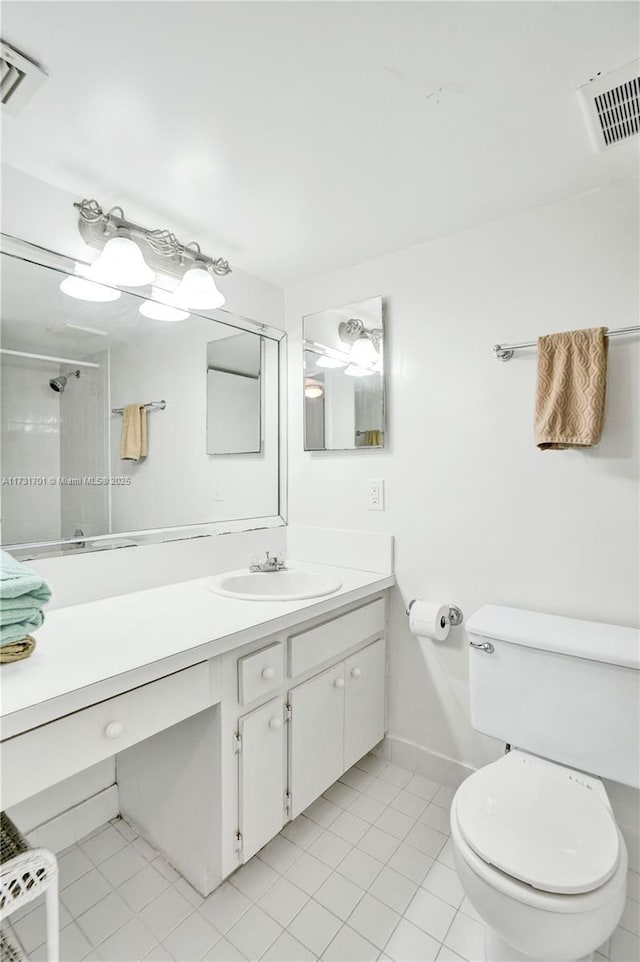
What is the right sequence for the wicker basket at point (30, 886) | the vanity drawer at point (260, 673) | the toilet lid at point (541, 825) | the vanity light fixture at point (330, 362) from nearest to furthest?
the wicker basket at point (30, 886) → the toilet lid at point (541, 825) → the vanity drawer at point (260, 673) → the vanity light fixture at point (330, 362)

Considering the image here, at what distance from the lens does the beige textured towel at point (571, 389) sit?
1.39 m

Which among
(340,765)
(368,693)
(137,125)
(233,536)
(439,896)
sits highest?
(137,125)

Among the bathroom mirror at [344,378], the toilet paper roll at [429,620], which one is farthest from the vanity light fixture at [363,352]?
the toilet paper roll at [429,620]

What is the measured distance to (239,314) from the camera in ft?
6.72

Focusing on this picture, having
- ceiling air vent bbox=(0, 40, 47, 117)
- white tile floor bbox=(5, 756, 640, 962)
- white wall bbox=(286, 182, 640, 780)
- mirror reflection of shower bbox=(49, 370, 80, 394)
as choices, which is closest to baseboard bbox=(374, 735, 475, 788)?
white wall bbox=(286, 182, 640, 780)

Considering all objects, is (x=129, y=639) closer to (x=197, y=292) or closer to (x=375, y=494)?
(x=375, y=494)

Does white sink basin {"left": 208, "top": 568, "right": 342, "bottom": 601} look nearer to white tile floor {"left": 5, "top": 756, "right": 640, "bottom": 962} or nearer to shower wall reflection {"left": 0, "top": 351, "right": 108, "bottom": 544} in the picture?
shower wall reflection {"left": 0, "top": 351, "right": 108, "bottom": 544}

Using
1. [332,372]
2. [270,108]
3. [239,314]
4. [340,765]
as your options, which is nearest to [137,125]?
[270,108]

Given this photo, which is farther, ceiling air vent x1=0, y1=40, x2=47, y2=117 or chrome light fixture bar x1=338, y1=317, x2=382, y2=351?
chrome light fixture bar x1=338, y1=317, x2=382, y2=351

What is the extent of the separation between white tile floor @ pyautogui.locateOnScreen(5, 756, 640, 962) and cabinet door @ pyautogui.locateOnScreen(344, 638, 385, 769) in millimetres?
233

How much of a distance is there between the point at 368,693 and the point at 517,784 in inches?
27.4

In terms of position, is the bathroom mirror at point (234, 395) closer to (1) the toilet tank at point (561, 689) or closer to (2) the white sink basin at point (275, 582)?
(2) the white sink basin at point (275, 582)

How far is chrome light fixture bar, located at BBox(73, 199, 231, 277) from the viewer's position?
1465mm

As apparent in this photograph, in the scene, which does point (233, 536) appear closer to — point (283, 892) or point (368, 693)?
point (368, 693)
